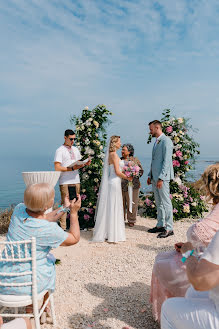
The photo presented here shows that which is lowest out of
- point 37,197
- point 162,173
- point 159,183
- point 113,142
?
point 159,183

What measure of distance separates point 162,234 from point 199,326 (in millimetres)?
4423

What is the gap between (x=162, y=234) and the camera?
6156 mm

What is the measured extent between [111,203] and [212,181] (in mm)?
3857

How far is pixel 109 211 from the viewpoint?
5.94 metres

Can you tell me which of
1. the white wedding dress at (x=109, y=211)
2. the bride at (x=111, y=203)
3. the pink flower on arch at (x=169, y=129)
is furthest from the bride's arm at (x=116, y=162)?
the pink flower on arch at (x=169, y=129)

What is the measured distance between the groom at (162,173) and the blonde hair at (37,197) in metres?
3.74

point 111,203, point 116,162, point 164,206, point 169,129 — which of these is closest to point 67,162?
point 116,162

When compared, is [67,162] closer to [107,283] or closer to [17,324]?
[107,283]

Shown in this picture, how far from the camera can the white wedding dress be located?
19.3 feet

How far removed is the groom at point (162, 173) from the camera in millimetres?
5930

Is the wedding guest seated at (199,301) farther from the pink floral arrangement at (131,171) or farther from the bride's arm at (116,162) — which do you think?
the pink floral arrangement at (131,171)

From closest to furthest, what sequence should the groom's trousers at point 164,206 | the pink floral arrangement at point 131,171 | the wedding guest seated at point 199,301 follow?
the wedding guest seated at point 199,301, the groom's trousers at point 164,206, the pink floral arrangement at point 131,171

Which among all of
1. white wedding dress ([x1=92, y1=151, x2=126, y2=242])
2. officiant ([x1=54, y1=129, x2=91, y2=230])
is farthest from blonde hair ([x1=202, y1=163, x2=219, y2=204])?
officiant ([x1=54, y1=129, x2=91, y2=230])

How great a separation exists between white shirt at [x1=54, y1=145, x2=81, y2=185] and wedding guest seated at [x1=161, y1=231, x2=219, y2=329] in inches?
173
